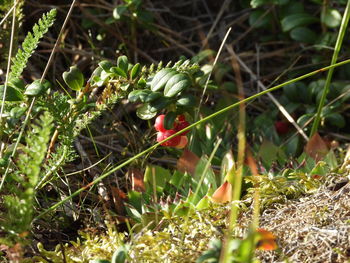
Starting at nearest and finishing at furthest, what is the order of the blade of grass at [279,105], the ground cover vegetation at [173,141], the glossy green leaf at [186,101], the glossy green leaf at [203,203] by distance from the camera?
the ground cover vegetation at [173,141]
the glossy green leaf at [203,203]
the glossy green leaf at [186,101]
the blade of grass at [279,105]

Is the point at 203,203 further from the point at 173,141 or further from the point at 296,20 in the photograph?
the point at 296,20

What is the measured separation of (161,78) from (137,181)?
1.17 ft

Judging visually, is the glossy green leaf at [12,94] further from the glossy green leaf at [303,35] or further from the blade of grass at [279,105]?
the glossy green leaf at [303,35]

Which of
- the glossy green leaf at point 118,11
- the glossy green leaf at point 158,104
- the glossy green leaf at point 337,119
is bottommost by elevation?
the glossy green leaf at point 337,119

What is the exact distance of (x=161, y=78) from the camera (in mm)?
1800

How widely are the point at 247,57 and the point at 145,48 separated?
0.50 m

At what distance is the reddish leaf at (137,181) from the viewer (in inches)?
75.1

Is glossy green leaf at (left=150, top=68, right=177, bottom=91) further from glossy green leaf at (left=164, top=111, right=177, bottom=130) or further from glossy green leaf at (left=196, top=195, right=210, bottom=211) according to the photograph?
glossy green leaf at (left=196, top=195, right=210, bottom=211)

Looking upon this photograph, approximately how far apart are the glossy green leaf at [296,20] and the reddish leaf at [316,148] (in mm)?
653

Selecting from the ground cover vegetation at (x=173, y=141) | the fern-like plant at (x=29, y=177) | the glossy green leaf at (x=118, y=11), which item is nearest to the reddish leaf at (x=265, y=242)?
the ground cover vegetation at (x=173, y=141)

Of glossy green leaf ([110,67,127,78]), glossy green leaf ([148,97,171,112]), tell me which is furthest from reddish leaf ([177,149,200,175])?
glossy green leaf ([110,67,127,78])

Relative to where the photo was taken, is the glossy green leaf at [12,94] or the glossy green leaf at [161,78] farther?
the glossy green leaf at [161,78]

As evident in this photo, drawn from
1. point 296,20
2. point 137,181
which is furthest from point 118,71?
point 296,20

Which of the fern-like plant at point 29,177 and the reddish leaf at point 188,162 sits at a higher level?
the fern-like plant at point 29,177
